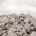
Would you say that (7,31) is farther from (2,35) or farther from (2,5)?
(2,5)

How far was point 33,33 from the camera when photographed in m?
0.64

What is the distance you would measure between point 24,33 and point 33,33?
0.07 m

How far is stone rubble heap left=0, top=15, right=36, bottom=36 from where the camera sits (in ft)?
2.09

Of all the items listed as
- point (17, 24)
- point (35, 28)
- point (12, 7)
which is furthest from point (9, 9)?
point (35, 28)

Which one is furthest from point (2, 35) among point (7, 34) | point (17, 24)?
point (17, 24)

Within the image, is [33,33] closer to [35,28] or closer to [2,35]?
[35,28]

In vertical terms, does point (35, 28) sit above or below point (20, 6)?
below

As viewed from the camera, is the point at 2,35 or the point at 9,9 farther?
the point at 9,9

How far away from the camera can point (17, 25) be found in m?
0.68

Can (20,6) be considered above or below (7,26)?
above

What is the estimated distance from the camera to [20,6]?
77 centimetres

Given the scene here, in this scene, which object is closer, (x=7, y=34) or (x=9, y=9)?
(x=7, y=34)

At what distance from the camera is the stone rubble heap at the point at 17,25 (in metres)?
0.64

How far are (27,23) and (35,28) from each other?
8 cm
